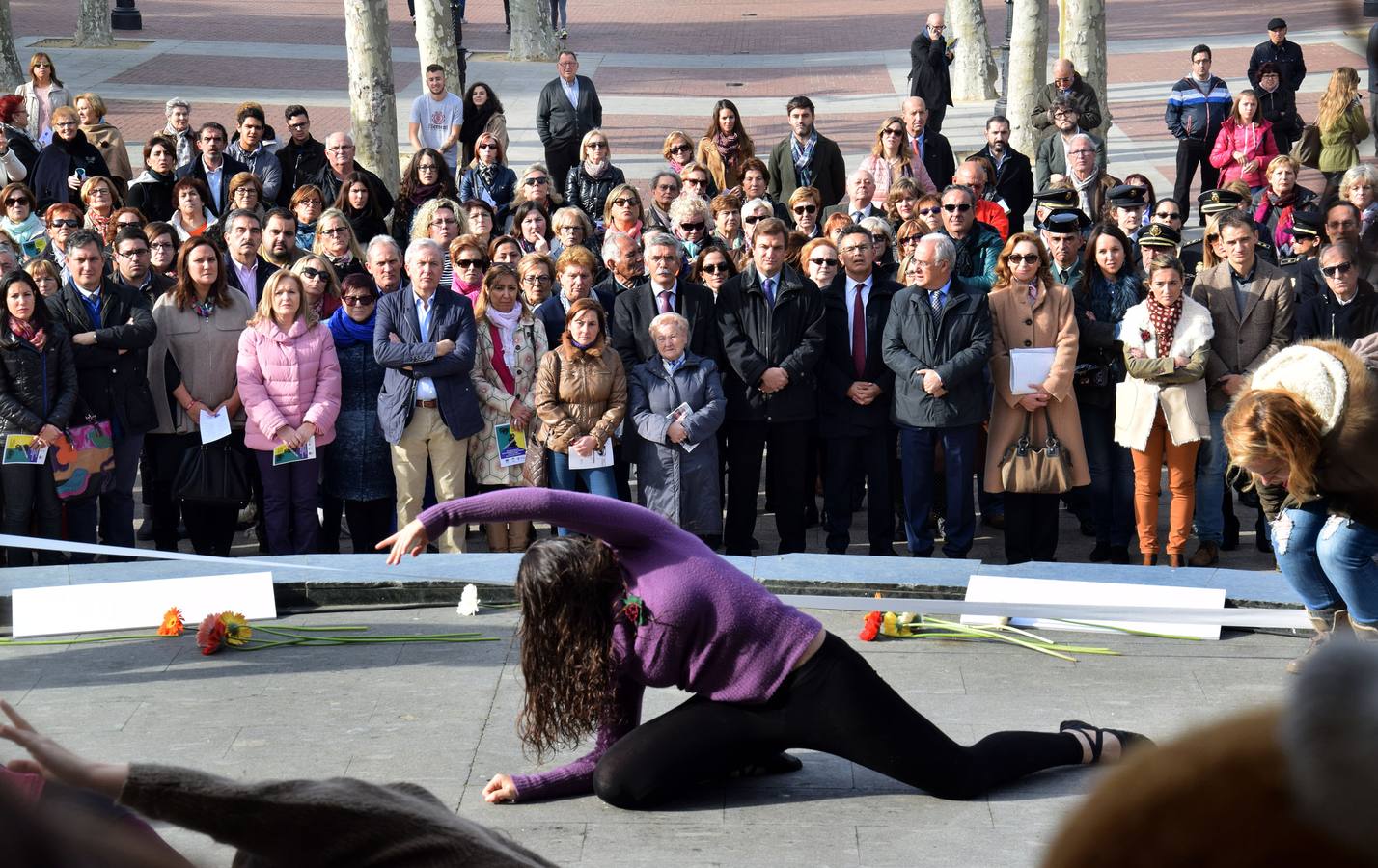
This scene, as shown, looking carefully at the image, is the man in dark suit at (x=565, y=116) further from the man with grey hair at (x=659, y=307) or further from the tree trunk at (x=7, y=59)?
the tree trunk at (x=7, y=59)

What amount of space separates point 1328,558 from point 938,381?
2.82 m

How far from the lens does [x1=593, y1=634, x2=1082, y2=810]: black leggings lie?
5402 millimetres


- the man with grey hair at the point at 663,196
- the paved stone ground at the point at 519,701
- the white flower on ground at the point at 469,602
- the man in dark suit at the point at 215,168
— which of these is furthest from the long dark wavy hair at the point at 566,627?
the man in dark suit at the point at 215,168

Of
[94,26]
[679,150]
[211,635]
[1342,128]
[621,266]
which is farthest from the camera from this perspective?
[94,26]

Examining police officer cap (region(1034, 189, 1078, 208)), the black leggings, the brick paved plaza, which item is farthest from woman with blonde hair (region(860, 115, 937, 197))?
the black leggings

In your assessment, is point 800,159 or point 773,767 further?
point 800,159

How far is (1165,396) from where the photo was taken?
8.80 meters

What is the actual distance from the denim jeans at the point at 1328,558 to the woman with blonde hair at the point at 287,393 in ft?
15.9

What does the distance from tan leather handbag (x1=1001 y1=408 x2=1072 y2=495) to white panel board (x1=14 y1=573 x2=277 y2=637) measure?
3.86 m

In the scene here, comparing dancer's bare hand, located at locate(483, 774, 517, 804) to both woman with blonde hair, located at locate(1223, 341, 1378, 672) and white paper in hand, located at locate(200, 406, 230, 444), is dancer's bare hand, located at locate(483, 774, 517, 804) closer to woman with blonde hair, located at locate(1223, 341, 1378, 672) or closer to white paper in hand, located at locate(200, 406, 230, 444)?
woman with blonde hair, located at locate(1223, 341, 1378, 672)

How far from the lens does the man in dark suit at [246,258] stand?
9.66m

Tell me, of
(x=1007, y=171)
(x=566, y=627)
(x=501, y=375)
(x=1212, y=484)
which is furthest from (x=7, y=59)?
(x=566, y=627)

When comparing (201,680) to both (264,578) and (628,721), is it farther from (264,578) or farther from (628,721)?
(628,721)

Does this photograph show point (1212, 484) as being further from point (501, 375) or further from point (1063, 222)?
point (501, 375)
